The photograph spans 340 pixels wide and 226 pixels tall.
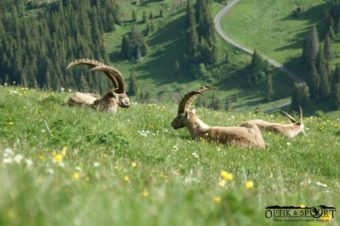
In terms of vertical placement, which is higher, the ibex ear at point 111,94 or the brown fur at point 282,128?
the ibex ear at point 111,94

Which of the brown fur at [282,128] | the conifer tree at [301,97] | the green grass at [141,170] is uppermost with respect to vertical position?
the green grass at [141,170]

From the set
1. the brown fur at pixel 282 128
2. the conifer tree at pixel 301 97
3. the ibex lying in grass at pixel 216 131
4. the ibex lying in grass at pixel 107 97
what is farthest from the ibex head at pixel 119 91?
the conifer tree at pixel 301 97

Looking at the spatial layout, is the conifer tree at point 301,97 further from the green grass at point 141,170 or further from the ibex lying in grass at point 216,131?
the ibex lying in grass at point 216,131

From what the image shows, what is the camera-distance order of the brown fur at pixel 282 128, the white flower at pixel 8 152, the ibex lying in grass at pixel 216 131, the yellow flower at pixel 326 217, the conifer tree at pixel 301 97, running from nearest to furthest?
the yellow flower at pixel 326 217 < the white flower at pixel 8 152 < the ibex lying in grass at pixel 216 131 < the brown fur at pixel 282 128 < the conifer tree at pixel 301 97

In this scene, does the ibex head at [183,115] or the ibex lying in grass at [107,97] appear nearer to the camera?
the ibex head at [183,115]

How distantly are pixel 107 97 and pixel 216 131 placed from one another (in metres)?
4.07

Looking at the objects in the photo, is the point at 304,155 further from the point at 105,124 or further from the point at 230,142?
the point at 105,124

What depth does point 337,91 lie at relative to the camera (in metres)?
196

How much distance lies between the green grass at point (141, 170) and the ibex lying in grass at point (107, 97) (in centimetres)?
49

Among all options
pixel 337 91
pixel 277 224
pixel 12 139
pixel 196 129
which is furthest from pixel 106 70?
pixel 337 91

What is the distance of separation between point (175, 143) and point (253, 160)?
1858mm

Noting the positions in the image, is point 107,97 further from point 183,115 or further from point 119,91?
point 183,115

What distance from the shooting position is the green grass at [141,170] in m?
3.28

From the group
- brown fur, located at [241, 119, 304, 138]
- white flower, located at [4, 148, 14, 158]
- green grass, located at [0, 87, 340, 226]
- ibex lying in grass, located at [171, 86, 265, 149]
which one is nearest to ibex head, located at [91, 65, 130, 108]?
green grass, located at [0, 87, 340, 226]
